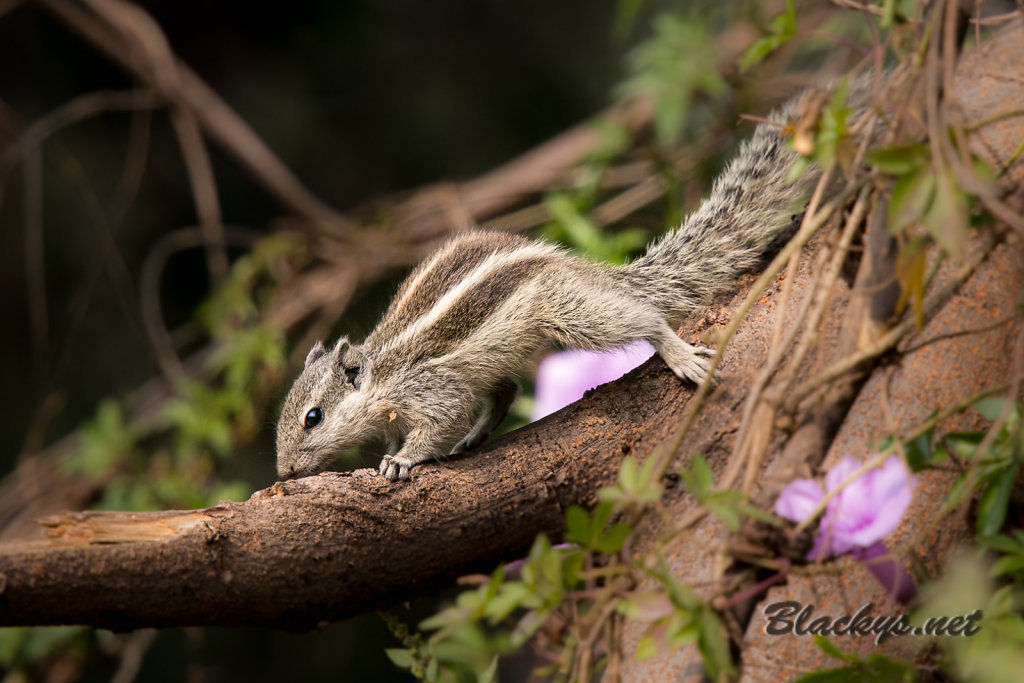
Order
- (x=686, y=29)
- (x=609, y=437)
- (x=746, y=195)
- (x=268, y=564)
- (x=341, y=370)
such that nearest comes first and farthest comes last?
(x=268, y=564), (x=609, y=437), (x=746, y=195), (x=341, y=370), (x=686, y=29)

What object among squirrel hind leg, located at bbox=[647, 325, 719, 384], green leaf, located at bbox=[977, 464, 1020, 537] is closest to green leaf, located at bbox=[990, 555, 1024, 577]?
green leaf, located at bbox=[977, 464, 1020, 537]

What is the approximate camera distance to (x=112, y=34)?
3.14 meters

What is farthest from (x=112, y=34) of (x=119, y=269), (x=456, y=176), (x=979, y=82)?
(x=979, y=82)

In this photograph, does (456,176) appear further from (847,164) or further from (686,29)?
(847,164)

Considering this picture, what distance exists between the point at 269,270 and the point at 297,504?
1765 millimetres

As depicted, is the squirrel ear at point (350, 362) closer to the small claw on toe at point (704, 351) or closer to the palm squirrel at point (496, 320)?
the palm squirrel at point (496, 320)

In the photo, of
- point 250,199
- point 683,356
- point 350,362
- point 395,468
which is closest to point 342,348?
point 350,362

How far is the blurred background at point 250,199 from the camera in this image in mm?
2330

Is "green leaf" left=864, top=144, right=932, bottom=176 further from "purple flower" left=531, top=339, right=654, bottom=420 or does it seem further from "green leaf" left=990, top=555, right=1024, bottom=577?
"purple flower" left=531, top=339, right=654, bottom=420

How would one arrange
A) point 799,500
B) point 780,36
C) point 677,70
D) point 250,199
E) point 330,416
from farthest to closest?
point 250,199, point 677,70, point 330,416, point 780,36, point 799,500

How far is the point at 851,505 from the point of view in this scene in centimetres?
87

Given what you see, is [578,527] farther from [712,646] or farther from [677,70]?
[677,70]

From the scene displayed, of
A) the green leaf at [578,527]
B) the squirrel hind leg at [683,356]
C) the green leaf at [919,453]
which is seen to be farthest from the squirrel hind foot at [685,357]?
the green leaf at [578,527]

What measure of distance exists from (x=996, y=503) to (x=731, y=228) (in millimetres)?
756
